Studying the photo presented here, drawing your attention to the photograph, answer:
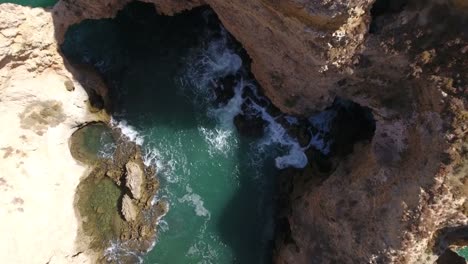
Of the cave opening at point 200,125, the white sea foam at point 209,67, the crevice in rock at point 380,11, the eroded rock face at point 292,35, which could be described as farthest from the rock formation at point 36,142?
the crevice in rock at point 380,11

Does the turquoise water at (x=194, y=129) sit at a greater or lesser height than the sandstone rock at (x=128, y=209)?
greater

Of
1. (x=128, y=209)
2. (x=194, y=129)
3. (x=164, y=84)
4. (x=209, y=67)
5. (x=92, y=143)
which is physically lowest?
(x=128, y=209)

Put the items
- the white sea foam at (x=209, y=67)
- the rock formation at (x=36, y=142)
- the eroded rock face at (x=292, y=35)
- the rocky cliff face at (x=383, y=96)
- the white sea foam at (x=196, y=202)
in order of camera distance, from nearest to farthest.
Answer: the eroded rock face at (x=292, y=35) → the rocky cliff face at (x=383, y=96) → the rock formation at (x=36, y=142) → the white sea foam at (x=196, y=202) → the white sea foam at (x=209, y=67)

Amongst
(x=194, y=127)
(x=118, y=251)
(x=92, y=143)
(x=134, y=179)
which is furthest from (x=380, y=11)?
(x=118, y=251)

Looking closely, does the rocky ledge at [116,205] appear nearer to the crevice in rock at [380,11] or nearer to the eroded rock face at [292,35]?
the eroded rock face at [292,35]

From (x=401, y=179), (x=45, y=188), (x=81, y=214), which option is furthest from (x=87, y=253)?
(x=401, y=179)

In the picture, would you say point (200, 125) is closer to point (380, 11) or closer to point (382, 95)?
point (382, 95)
